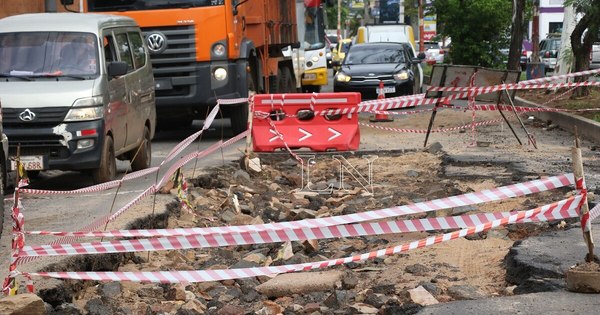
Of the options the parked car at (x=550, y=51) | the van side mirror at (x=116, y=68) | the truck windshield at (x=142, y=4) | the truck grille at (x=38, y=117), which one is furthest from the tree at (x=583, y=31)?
the parked car at (x=550, y=51)

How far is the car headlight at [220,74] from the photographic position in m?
18.6

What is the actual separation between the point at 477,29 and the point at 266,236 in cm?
3101

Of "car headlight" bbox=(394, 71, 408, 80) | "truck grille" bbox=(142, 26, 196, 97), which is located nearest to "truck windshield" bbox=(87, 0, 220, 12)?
"truck grille" bbox=(142, 26, 196, 97)

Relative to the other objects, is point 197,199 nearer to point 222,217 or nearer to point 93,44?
point 222,217

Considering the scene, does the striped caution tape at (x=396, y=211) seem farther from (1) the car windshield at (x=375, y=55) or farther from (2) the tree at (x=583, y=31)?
(1) the car windshield at (x=375, y=55)

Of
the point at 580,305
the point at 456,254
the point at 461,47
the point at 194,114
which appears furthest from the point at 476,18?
the point at 580,305

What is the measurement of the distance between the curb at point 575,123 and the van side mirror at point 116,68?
6204 mm

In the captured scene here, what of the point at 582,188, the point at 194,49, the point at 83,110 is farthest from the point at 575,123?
the point at 582,188

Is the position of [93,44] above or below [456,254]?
above

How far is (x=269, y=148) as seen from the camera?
50.4ft

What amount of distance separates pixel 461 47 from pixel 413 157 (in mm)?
21618

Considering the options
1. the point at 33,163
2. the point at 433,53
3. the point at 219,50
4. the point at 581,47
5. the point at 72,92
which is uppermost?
the point at 72,92

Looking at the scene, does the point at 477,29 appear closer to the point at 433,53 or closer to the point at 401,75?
the point at 401,75

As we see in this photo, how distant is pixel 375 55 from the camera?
93.9ft
